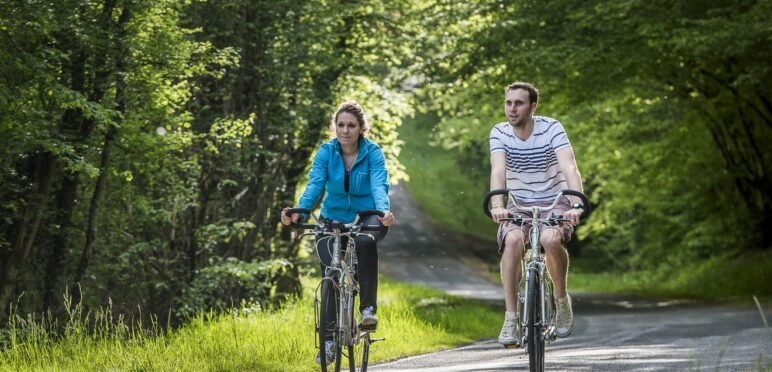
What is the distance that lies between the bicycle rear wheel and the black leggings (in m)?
0.34

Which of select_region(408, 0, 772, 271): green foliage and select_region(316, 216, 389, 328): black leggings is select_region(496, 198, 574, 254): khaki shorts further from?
select_region(408, 0, 772, 271): green foliage

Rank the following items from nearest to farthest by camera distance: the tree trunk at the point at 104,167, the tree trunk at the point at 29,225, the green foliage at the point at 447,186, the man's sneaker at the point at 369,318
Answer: the man's sneaker at the point at 369,318, the tree trunk at the point at 104,167, the tree trunk at the point at 29,225, the green foliage at the point at 447,186

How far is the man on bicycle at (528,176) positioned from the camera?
8.13m

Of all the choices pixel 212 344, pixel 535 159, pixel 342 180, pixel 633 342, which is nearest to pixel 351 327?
pixel 342 180

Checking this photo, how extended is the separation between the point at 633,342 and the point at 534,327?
6.31 metres

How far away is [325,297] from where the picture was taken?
Answer: 8.21 metres

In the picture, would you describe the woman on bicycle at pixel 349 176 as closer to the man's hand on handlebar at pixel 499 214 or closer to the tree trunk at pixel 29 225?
the man's hand on handlebar at pixel 499 214

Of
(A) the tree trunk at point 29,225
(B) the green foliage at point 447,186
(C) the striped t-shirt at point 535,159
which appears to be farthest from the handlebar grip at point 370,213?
(B) the green foliage at point 447,186

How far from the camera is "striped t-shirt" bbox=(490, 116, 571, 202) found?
27.1 feet

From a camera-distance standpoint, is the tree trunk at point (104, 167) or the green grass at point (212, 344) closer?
the green grass at point (212, 344)

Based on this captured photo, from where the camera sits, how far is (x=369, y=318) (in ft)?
28.6

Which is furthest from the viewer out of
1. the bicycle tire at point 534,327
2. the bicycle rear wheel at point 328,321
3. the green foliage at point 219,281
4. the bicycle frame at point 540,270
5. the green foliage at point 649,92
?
the green foliage at point 649,92

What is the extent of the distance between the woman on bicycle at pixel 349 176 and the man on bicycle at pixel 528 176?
85 cm

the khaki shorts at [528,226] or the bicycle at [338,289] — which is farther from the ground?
the khaki shorts at [528,226]
